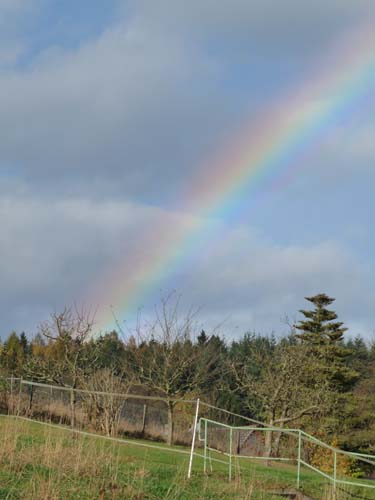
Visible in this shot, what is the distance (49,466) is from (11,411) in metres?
7.33

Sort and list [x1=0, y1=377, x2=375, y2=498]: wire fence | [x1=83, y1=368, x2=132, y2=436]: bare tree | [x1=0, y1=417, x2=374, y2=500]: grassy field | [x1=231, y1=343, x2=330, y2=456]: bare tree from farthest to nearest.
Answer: [x1=231, y1=343, x2=330, y2=456]: bare tree
[x1=83, y1=368, x2=132, y2=436]: bare tree
[x1=0, y1=377, x2=375, y2=498]: wire fence
[x1=0, y1=417, x2=374, y2=500]: grassy field

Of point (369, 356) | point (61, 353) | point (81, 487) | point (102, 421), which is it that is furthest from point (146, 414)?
point (369, 356)

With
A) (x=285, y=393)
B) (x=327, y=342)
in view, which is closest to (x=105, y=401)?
(x=285, y=393)

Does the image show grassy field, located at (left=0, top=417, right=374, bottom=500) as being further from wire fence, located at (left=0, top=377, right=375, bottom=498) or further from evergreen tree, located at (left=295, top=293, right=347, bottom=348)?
evergreen tree, located at (left=295, top=293, right=347, bottom=348)

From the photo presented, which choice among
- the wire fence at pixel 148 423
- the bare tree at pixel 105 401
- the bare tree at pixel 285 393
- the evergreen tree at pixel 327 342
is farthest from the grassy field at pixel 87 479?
the evergreen tree at pixel 327 342

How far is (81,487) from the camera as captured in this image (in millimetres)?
7250

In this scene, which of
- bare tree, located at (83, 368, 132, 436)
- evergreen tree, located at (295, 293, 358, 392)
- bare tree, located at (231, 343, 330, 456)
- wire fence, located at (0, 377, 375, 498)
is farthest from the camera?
evergreen tree, located at (295, 293, 358, 392)

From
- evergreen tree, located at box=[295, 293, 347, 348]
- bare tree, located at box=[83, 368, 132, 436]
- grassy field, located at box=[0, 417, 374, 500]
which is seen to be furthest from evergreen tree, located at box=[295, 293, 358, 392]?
grassy field, located at box=[0, 417, 374, 500]

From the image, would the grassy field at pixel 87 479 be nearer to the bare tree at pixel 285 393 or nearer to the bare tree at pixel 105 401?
the bare tree at pixel 105 401

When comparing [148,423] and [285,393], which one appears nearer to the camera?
[285,393]

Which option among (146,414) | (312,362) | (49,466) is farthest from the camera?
(312,362)

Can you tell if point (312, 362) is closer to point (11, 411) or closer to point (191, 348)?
point (191, 348)

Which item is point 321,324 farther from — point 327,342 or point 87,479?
point 87,479

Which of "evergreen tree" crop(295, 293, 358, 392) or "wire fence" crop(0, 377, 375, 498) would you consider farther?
"evergreen tree" crop(295, 293, 358, 392)
